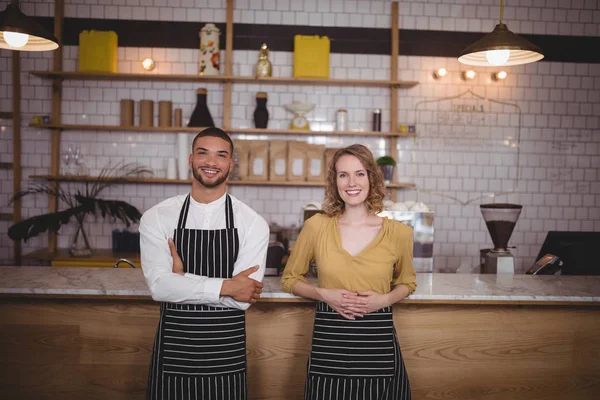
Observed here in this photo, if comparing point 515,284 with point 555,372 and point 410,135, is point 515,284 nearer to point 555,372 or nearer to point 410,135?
point 555,372

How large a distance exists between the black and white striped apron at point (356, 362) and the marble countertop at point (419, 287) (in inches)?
14.2

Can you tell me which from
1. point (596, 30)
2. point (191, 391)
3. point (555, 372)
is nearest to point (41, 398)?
point (191, 391)

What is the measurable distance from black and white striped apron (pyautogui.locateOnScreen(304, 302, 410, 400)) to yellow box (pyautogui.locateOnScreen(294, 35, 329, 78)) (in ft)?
10.4

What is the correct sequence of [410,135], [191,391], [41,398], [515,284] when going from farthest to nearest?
[410,135], [515,284], [41,398], [191,391]

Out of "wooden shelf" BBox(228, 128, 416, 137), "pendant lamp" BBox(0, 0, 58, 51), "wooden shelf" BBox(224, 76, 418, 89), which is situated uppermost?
"wooden shelf" BBox(224, 76, 418, 89)

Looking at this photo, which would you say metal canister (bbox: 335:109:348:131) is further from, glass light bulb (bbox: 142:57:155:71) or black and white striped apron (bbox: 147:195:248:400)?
black and white striped apron (bbox: 147:195:248:400)

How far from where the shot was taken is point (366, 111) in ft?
16.6

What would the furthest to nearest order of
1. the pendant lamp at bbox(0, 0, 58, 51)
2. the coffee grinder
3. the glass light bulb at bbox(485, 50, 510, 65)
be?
the coffee grinder < the glass light bulb at bbox(485, 50, 510, 65) < the pendant lamp at bbox(0, 0, 58, 51)

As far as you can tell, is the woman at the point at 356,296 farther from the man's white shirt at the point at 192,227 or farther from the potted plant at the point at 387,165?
the potted plant at the point at 387,165

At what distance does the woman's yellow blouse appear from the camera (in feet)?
6.43

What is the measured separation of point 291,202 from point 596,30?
345cm

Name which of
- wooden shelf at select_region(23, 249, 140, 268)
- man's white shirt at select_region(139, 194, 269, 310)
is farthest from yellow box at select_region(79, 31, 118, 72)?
man's white shirt at select_region(139, 194, 269, 310)

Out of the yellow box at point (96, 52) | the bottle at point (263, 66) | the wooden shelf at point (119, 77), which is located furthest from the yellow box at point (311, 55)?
the yellow box at point (96, 52)

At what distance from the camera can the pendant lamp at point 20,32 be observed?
2.65 meters
